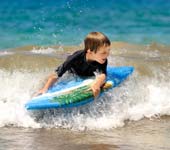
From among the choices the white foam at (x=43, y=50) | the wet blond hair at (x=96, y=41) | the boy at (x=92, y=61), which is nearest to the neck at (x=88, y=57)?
the boy at (x=92, y=61)

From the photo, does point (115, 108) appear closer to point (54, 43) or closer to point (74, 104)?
point (74, 104)

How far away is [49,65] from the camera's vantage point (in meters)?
11.5

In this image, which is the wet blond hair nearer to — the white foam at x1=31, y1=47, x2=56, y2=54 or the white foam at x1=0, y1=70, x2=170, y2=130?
the white foam at x1=0, y1=70, x2=170, y2=130

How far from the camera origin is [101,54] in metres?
6.62

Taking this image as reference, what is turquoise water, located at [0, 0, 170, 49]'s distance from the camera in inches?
679

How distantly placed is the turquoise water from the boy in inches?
357

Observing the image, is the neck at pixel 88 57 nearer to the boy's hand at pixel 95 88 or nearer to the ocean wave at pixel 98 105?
the boy's hand at pixel 95 88

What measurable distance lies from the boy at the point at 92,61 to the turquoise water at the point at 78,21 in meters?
9.07

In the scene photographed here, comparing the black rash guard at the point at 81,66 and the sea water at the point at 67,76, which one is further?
the black rash guard at the point at 81,66

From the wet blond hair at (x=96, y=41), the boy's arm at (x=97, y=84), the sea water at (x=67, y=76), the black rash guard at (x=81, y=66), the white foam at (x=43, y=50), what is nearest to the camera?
the sea water at (x=67, y=76)

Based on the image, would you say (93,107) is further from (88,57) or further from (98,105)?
(88,57)

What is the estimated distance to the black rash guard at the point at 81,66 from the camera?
6.77m

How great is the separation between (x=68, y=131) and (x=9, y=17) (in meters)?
13.7

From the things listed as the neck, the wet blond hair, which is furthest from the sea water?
the wet blond hair
